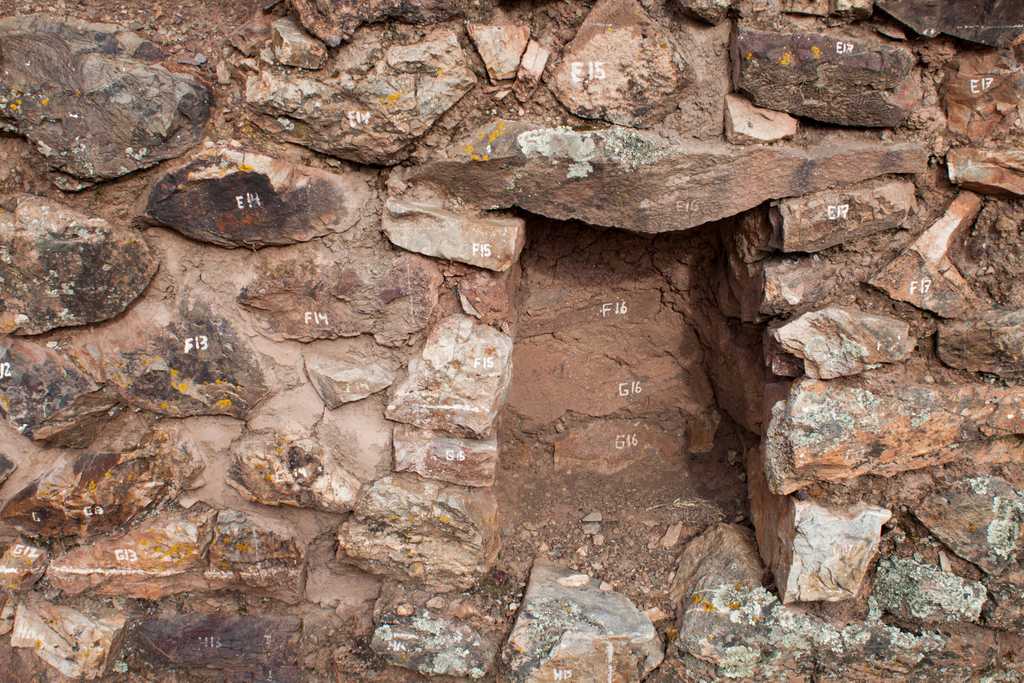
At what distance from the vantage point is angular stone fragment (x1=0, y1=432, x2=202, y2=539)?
2719mm

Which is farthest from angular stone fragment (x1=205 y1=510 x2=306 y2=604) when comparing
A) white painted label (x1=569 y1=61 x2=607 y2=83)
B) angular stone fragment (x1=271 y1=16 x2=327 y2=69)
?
white painted label (x1=569 y1=61 x2=607 y2=83)

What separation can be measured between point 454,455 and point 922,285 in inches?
61.7

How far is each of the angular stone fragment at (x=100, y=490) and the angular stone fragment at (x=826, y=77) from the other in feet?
7.07

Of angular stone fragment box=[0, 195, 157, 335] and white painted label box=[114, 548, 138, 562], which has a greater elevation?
angular stone fragment box=[0, 195, 157, 335]

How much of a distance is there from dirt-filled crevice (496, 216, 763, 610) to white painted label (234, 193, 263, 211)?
96 centimetres

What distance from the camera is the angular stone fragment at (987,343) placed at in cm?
255

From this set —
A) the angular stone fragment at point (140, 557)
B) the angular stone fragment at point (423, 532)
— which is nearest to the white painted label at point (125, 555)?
the angular stone fragment at point (140, 557)

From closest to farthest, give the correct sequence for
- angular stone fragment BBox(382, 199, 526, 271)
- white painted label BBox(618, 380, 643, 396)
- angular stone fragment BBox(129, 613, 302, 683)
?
angular stone fragment BBox(382, 199, 526, 271) < angular stone fragment BBox(129, 613, 302, 683) < white painted label BBox(618, 380, 643, 396)

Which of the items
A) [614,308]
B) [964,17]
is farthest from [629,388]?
[964,17]

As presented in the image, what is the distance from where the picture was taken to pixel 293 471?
2773 mm

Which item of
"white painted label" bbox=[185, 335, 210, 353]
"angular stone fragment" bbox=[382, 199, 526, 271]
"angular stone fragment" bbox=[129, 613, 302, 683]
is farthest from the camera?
"angular stone fragment" bbox=[129, 613, 302, 683]

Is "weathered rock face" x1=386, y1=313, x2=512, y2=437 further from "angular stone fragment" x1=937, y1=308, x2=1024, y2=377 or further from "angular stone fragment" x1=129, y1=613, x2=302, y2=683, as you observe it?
"angular stone fragment" x1=937, y1=308, x2=1024, y2=377

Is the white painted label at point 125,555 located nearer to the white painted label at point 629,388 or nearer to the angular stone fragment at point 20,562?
the angular stone fragment at point 20,562

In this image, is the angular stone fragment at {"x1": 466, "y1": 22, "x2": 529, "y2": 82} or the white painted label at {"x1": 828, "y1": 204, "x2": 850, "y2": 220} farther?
the white painted label at {"x1": 828, "y1": 204, "x2": 850, "y2": 220}
